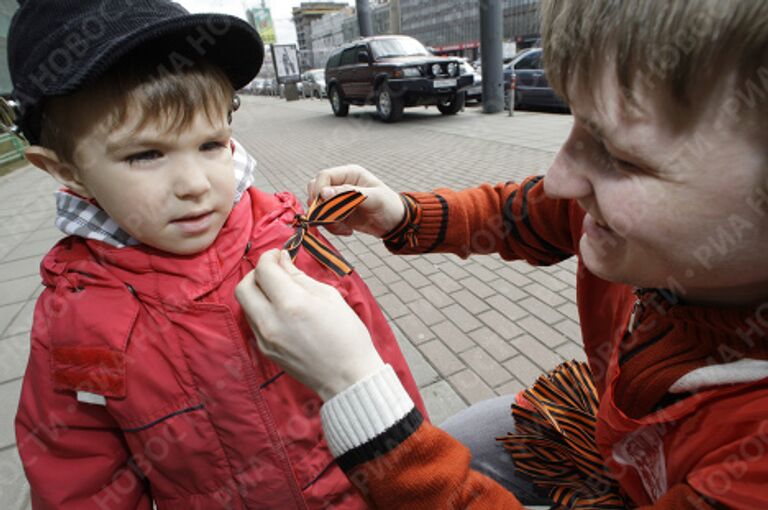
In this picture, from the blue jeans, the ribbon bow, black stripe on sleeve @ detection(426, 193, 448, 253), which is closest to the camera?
the ribbon bow

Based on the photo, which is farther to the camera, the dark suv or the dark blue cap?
the dark suv

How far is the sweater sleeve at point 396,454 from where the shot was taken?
0.76 m

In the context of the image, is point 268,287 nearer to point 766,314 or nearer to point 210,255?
point 210,255

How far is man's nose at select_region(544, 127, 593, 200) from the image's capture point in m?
0.71

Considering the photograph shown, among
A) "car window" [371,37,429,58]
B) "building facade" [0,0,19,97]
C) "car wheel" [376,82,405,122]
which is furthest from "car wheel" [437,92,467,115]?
"building facade" [0,0,19,97]

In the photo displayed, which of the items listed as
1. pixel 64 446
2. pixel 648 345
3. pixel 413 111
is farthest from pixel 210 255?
pixel 413 111

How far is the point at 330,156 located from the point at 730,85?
784 cm

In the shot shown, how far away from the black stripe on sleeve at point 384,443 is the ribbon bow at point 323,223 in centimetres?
35

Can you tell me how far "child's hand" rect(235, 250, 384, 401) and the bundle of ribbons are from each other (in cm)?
68

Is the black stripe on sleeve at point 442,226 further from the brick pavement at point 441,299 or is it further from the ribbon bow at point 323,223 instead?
→ the brick pavement at point 441,299

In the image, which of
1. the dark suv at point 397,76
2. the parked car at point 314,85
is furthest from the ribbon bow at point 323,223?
the parked car at point 314,85

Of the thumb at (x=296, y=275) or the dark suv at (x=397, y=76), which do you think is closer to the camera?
the thumb at (x=296, y=275)

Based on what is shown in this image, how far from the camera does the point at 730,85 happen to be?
499 millimetres

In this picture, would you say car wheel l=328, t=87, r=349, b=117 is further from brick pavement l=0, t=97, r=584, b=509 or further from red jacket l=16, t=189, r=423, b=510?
red jacket l=16, t=189, r=423, b=510
